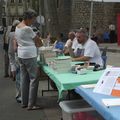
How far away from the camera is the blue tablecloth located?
371 cm

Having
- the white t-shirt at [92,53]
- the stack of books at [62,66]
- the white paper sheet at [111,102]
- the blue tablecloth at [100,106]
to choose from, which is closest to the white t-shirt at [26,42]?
the white t-shirt at [92,53]

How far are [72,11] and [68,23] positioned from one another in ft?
3.79

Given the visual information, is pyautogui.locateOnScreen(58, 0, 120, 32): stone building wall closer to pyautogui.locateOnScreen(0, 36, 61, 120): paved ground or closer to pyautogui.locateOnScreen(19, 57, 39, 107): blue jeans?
pyautogui.locateOnScreen(0, 36, 61, 120): paved ground

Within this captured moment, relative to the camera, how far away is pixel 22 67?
7.77m

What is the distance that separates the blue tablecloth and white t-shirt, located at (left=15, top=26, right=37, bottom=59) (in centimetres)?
281

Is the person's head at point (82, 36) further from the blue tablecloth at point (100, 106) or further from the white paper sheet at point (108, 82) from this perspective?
the white paper sheet at point (108, 82)

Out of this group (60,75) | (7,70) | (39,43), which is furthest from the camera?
(7,70)

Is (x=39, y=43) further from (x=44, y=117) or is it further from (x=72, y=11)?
(x=72, y=11)

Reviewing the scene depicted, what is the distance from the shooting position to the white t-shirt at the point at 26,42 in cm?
750

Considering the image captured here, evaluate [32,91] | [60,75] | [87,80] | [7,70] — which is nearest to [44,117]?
[32,91]

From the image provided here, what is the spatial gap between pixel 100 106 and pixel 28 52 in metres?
3.71

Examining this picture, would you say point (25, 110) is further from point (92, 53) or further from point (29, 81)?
point (92, 53)

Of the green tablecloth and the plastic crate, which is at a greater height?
the green tablecloth

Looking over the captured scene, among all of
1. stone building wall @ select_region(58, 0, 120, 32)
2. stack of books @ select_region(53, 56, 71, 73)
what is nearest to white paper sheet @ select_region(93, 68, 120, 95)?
stack of books @ select_region(53, 56, 71, 73)
